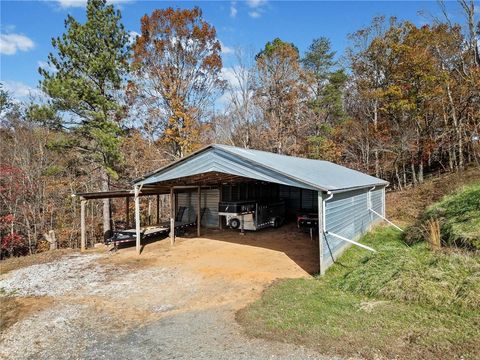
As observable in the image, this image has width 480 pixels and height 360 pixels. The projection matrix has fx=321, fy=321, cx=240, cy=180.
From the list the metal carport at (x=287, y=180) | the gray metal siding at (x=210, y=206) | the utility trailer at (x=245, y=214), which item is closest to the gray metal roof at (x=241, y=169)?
the metal carport at (x=287, y=180)

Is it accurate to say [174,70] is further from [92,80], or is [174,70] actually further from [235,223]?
[235,223]

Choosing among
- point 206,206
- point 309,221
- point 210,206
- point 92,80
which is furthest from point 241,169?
point 92,80

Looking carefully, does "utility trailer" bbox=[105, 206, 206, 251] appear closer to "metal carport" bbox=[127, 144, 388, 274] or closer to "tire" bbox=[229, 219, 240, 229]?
"metal carport" bbox=[127, 144, 388, 274]

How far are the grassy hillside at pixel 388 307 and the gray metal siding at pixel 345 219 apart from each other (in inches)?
24.7

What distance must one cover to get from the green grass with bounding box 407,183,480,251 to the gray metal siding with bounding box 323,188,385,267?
1.59 metres

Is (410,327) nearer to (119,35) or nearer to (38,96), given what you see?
(119,35)

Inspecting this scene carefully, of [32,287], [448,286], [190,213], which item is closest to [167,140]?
[190,213]

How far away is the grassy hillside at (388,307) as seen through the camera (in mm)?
4133

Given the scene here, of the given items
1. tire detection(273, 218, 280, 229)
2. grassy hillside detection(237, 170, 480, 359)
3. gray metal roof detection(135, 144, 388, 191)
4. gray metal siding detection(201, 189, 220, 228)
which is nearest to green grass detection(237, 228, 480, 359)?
grassy hillside detection(237, 170, 480, 359)

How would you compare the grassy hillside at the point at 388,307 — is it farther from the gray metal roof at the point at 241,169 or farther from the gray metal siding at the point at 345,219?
the gray metal roof at the point at 241,169

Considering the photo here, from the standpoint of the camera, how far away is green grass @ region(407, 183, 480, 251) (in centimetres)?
696

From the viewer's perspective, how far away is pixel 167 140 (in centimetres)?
1942

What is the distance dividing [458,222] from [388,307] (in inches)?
164

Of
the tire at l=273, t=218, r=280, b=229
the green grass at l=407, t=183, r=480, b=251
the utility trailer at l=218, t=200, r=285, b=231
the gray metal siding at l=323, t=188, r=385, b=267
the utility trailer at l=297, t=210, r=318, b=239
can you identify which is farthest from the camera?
the tire at l=273, t=218, r=280, b=229
